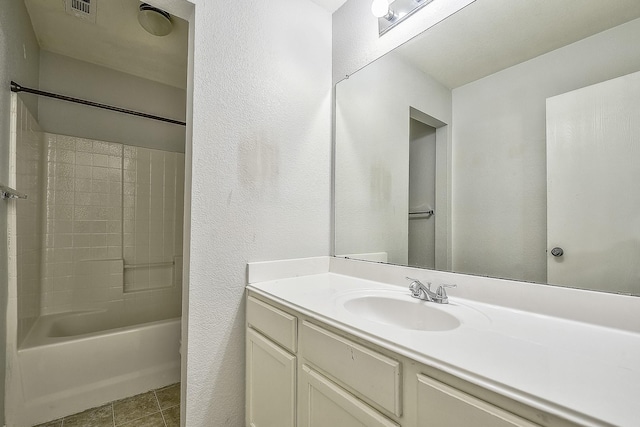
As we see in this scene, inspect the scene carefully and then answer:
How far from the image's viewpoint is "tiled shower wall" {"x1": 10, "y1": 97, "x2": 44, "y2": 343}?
1.56 m

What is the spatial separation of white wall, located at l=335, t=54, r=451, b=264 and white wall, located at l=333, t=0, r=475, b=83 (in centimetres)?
7

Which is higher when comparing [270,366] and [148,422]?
[270,366]

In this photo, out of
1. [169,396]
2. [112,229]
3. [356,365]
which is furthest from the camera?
[112,229]

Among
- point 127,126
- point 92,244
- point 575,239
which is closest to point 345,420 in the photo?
point 575,239

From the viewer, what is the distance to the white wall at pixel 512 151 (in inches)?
34.3

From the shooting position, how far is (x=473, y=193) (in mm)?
1145

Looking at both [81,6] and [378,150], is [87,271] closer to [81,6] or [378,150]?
[81,6]

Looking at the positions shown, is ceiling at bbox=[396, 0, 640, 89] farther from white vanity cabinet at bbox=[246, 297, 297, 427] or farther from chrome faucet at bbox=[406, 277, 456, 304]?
white vanity cabinet at bbox=[246, 297, 297, 427]

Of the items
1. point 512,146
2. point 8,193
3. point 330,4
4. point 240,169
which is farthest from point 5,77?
point 512,146

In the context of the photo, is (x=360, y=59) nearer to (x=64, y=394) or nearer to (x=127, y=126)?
(x=127, y=126)

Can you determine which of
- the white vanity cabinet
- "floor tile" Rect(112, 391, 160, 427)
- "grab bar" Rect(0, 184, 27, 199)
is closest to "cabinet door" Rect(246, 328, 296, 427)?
the white vanity cabinet

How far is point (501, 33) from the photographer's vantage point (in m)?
1.07

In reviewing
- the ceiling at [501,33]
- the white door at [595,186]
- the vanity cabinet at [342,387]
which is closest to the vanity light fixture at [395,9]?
the ceiling at [501,33]

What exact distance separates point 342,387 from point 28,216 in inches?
86.9
